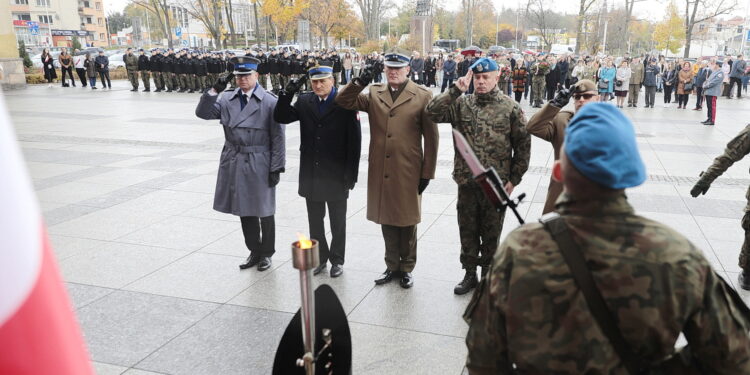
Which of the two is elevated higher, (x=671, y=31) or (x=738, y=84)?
(x=671, y=31)

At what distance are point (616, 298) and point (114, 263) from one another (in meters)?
5.12

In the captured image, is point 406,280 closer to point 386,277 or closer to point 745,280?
point 386,277

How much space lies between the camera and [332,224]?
541cm

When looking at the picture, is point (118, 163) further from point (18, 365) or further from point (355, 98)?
point (18, 365)

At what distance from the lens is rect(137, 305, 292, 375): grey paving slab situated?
3803 mm

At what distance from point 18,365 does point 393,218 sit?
4.03 meters

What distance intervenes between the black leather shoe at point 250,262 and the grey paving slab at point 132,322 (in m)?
0.77

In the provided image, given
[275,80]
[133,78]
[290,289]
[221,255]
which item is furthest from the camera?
[133,78]

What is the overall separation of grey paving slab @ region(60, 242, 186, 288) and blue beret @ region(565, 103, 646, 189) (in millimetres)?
4546

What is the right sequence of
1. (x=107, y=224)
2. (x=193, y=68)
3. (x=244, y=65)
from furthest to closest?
(x=193, y=68) < (x=107, y=224) < (x=244, y=65)

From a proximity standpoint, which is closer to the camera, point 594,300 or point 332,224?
point 594,300

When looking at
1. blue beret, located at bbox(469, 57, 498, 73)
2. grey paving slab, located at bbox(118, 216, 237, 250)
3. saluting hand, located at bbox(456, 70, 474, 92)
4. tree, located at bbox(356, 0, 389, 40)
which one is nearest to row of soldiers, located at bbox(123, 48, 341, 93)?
grey paving slab, located at bbox(118, 216, 237, 250)

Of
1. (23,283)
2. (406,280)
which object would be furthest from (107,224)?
(23,283)

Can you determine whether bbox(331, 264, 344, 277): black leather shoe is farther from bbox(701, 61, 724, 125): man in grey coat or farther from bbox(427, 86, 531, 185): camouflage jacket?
bbox(701, 61, 724, 125): man in grey coat
